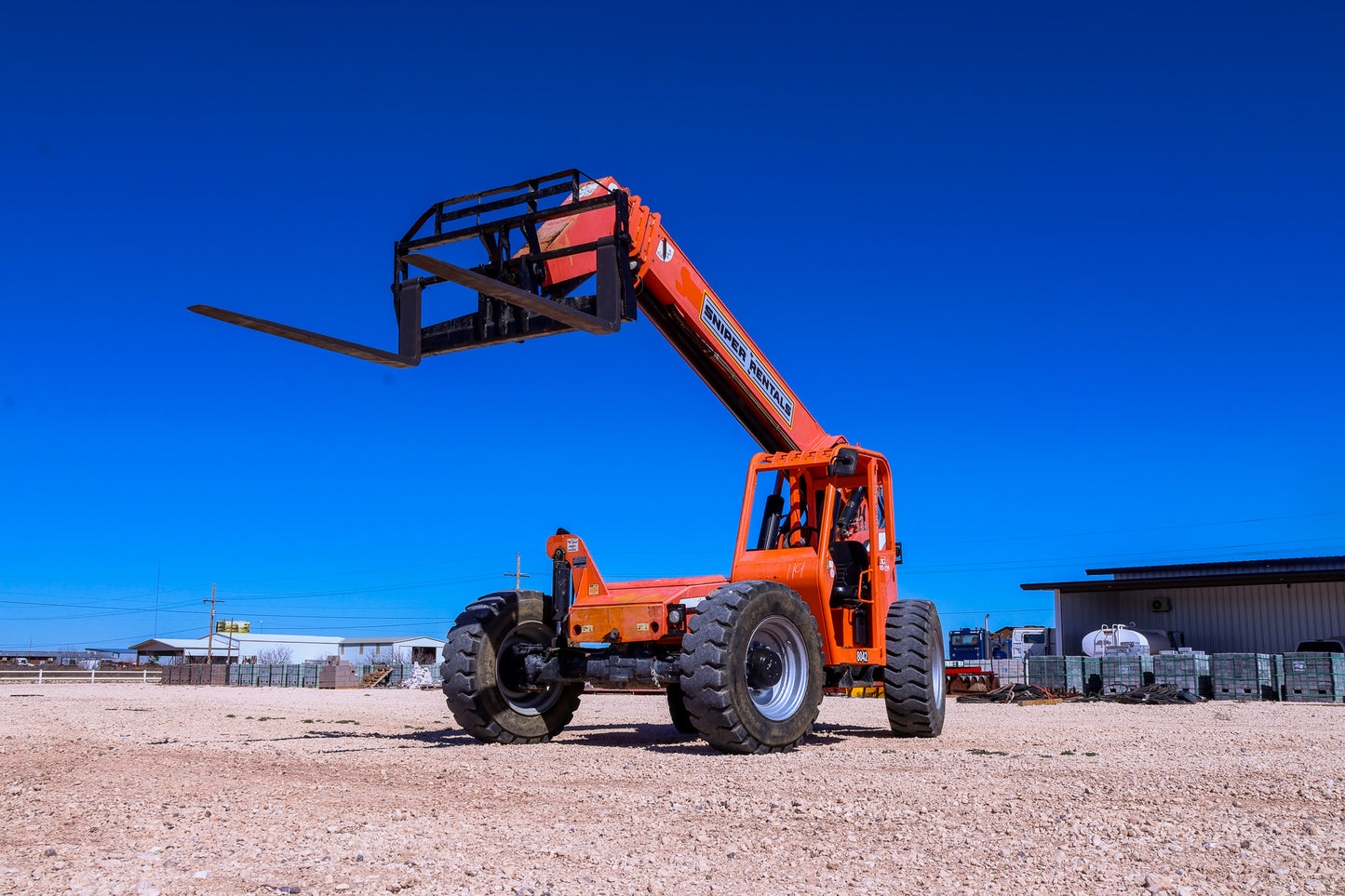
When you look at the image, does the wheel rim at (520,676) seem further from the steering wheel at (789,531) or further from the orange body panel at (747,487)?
the steering wheel at (789,531)

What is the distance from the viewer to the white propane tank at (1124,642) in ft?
108

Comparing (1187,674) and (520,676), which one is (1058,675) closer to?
(1187,674)

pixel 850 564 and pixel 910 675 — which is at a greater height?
pixel 850 564

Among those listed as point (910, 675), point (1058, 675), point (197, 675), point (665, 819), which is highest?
point (910, 675)

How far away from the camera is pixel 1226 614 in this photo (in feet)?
115

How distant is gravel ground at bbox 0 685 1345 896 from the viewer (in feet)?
15.3

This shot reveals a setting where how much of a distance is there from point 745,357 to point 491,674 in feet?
15.5

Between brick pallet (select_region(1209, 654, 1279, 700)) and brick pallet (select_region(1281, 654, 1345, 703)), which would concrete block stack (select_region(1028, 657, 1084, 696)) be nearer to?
brick pallet (select_region(1209, 654, 1279, 700))

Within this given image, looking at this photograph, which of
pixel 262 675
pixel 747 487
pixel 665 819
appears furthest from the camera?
pixel 262 675

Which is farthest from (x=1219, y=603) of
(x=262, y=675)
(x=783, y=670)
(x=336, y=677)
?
(x=262, y=675)

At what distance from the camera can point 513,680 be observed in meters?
11.8

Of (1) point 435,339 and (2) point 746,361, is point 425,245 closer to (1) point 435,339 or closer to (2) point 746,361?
(1) point 435,339

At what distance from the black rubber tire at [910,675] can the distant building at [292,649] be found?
2690 inches

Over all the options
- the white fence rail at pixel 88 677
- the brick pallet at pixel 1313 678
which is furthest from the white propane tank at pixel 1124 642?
the white fence rail at pixel 88 677
